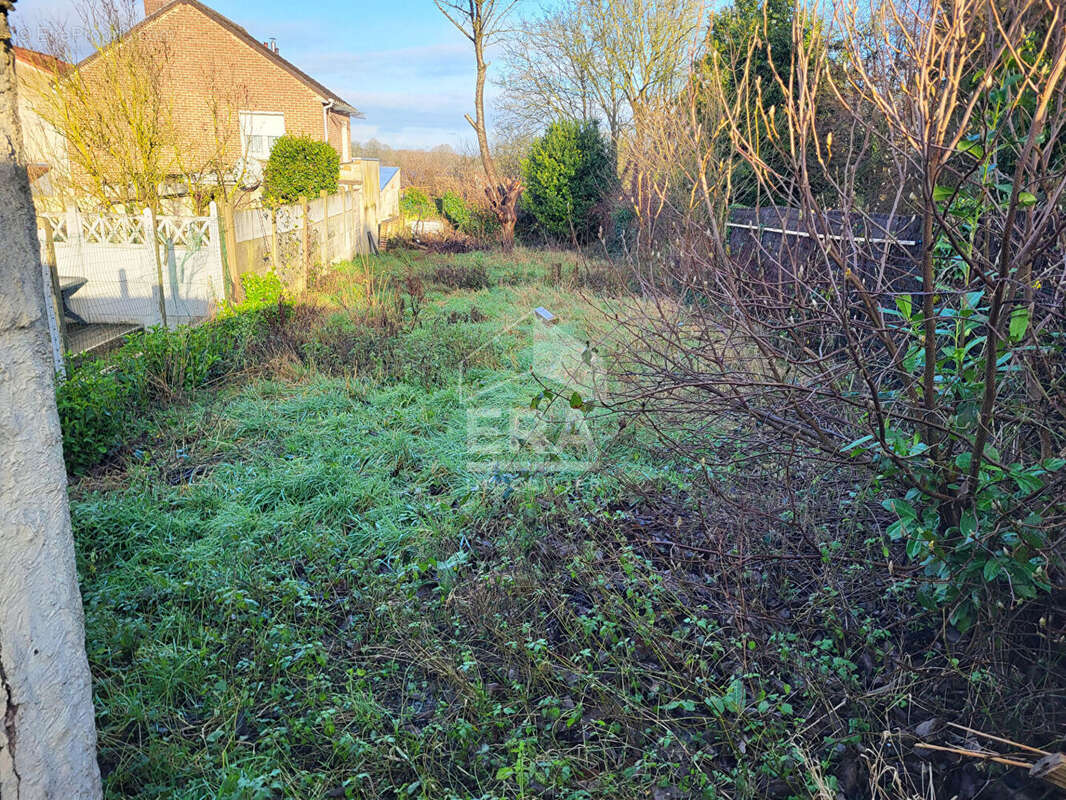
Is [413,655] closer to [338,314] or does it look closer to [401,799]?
[401,799]

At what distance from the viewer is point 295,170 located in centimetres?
1258

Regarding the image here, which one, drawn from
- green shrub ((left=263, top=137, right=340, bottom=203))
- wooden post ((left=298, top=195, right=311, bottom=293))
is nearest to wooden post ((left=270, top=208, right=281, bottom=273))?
wooden post ((left=298, top=195, right=311, bottom=293))

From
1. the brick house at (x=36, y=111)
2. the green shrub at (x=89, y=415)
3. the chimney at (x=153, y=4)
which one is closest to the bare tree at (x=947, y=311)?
the green shrub at (x=89, y=415)

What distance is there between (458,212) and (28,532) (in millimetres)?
19446

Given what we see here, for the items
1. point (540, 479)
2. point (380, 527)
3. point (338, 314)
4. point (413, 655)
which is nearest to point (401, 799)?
point (413, 655)

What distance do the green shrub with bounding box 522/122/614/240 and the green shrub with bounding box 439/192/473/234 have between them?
8.45ft

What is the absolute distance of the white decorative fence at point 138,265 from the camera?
8555 millimetres

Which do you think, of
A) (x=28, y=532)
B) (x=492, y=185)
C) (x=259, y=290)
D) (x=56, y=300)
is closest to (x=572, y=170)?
(x=492, y=185)

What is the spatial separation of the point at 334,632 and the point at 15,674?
1.45 m

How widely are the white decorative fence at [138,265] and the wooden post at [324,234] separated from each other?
2716 mm

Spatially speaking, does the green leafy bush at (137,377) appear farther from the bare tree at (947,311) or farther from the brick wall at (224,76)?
the brick wall at (224,76)

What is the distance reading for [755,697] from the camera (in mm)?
2543

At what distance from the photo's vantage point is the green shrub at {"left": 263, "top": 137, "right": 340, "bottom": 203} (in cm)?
1253

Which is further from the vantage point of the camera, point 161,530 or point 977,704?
point 161,530
